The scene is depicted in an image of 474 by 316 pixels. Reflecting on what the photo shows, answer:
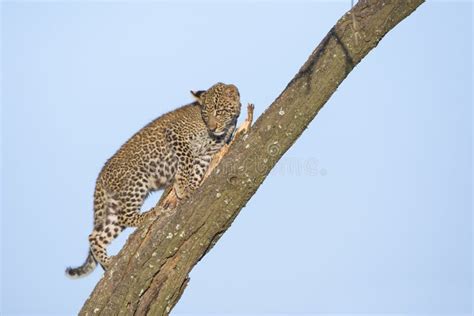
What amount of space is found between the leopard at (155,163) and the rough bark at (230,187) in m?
2.20

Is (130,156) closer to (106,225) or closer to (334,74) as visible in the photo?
(106,225)

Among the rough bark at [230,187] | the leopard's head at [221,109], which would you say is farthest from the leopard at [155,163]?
the rough bark at [230,187]

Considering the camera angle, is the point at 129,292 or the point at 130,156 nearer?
the point at 129,292

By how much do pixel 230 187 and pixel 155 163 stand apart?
3.28 meters

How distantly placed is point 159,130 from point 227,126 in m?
1.00

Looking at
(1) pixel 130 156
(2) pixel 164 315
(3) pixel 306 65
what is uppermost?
(1) pixel 130 156

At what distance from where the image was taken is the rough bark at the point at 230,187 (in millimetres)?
7250

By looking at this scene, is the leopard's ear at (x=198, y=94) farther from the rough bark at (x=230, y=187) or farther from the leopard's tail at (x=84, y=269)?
the rough bark at (x=230, y=187)

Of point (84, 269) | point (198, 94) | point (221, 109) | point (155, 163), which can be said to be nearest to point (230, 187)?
point (155, 163)

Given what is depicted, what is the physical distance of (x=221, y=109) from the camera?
10.9 meters

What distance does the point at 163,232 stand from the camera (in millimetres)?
7734

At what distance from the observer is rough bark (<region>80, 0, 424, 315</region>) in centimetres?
725

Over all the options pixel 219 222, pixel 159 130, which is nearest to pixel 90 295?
pixel 219 222

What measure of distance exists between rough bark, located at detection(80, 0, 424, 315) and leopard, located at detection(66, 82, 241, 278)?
2198 mm
